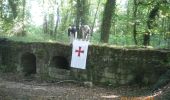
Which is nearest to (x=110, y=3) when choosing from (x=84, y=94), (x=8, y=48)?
(x=8, y=48)

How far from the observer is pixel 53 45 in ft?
59.5

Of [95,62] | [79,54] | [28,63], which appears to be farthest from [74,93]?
[28,63]

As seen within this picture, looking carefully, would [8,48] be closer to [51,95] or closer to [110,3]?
[110,3]

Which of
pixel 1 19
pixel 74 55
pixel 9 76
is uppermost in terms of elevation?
pixel 1 19

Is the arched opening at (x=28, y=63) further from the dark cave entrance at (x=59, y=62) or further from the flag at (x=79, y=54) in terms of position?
the flag at (x=79, y=54)

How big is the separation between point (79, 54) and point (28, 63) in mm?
4513

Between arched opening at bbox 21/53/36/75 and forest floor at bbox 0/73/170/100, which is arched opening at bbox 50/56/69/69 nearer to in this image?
arched opening at bbox 21/53/36/75

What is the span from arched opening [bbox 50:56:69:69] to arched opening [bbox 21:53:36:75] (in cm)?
190

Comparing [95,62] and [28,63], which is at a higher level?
[95,62]

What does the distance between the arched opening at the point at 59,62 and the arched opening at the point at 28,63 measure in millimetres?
1901

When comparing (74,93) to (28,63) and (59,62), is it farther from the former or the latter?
(28,63)

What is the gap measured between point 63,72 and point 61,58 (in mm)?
1493

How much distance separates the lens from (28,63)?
20.2 m

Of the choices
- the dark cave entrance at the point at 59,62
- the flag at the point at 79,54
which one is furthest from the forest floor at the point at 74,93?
the dark cave entrance at the point at 59,62
